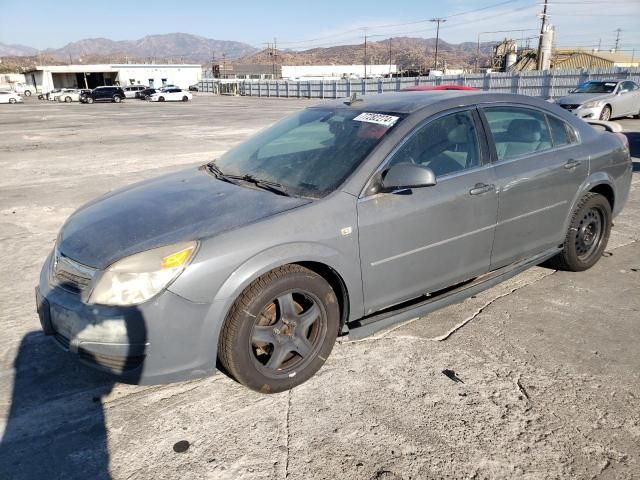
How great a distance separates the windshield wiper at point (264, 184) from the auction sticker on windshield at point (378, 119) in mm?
766

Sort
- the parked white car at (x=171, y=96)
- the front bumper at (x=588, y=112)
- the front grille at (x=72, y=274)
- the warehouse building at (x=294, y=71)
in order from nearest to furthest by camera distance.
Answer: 1. the front grille at (x=72, y=274)
2. the front bumper at (x=588, y=112)
3. the parked white car at (x=171, y=96)
4. the warehouse building at (x=294, y=71)

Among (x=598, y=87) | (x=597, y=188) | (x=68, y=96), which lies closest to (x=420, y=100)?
(x=597, y=188)

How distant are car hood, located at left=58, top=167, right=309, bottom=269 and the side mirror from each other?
52 centimetres

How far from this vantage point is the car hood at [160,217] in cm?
263

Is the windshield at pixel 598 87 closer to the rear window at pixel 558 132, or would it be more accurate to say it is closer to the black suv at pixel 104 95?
the rear window at pixel 558 132

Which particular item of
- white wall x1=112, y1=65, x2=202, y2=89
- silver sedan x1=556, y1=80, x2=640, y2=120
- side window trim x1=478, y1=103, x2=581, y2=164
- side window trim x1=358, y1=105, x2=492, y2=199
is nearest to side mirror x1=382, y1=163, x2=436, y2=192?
side window trim x1=358, y1=105, x2=492, y2=199

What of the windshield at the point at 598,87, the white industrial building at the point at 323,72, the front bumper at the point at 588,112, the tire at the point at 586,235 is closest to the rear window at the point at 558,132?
the tire at the point at 586,235

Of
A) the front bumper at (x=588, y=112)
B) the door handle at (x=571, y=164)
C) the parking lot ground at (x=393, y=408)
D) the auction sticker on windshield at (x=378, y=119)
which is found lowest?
the parking lot ground at (x=393, y=408)

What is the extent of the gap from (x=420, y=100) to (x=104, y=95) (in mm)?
50351

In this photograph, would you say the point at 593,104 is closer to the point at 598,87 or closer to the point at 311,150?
the point at 598,87

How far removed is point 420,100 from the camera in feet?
11.4

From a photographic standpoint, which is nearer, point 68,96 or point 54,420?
point 54,420

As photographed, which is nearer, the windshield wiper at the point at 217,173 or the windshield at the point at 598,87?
the windshield wiper at the point at 217,173

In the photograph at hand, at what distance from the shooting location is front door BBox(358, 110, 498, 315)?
3.02m
